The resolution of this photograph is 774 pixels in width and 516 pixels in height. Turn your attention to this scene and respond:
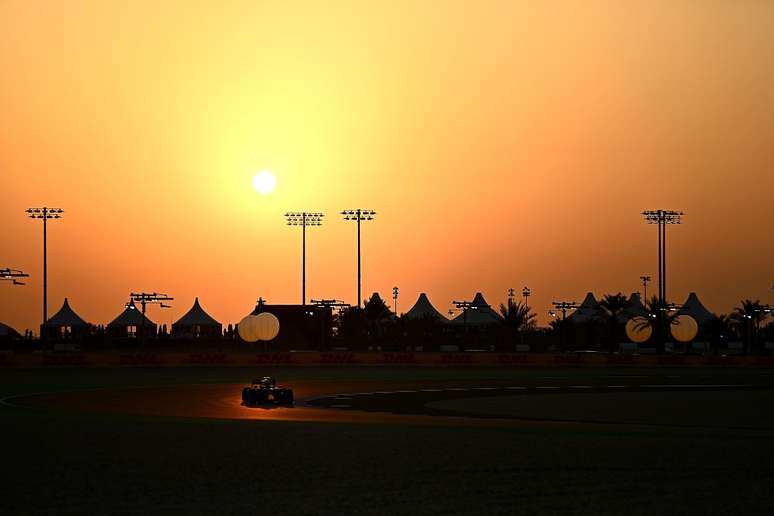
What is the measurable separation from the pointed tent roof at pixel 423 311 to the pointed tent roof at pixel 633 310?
22.6 meters

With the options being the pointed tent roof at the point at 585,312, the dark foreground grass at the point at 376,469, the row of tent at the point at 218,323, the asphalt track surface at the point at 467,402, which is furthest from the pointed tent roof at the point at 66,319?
the dark foreground grass at the point at 376,469

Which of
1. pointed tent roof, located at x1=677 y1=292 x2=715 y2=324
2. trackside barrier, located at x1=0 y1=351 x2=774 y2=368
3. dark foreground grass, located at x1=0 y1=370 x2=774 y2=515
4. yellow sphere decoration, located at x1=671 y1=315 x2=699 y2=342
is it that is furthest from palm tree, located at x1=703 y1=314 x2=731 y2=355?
dark foreground grass, located at x1=0 y1=370 x2=774 y2=515

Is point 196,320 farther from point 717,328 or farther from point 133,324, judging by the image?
point 717,328

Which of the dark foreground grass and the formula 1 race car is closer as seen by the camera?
the dark foreground grass

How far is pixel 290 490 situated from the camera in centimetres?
1573

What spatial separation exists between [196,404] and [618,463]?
19.9 metres

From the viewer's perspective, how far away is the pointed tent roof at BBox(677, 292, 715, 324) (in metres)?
122

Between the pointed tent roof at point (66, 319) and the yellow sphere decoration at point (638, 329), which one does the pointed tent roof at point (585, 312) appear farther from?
the pointed tent roof at point (66, 319)

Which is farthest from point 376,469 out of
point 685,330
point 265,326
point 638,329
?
point 638,329

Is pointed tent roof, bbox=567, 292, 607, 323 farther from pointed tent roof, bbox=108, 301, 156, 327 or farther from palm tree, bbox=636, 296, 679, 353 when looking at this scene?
pointed tent roof, bbox=108, 301, 156, 327

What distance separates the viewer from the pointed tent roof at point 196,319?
408 feet

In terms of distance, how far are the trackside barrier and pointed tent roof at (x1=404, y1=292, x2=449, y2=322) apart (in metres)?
57.3

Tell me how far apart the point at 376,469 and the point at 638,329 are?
8847 cm

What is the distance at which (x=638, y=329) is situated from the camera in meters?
103
